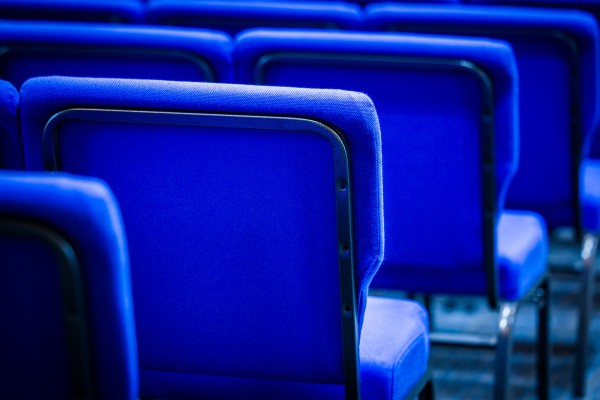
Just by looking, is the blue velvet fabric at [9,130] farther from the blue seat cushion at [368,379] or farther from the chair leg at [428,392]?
the chair leg at [428,392]

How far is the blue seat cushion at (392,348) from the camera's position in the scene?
1923 millimetres

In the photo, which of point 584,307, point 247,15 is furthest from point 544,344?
point 247,15

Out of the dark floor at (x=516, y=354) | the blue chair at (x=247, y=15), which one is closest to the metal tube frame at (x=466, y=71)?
the blue chair at (x=247, y=15)

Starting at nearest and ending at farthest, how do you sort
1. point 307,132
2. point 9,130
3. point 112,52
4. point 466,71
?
point 307,132 → point 9,130 → point 466,71 → point 112,52

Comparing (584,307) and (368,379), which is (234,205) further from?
(584,307)

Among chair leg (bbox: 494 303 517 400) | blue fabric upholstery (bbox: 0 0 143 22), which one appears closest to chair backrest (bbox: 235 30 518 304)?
chair leg (bbox: 494 303 517 400)

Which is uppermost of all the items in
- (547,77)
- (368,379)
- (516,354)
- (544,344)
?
(547,77)

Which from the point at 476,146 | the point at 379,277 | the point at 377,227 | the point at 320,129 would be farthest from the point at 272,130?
the point at 379,277

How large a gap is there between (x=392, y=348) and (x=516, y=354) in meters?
1.69

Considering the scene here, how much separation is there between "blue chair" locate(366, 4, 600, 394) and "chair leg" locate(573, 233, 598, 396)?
180 mm

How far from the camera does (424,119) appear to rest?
2.31 metres

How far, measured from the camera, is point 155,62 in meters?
2.42

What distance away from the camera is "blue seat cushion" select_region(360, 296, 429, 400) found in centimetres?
192

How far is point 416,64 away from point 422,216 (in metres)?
0.35
